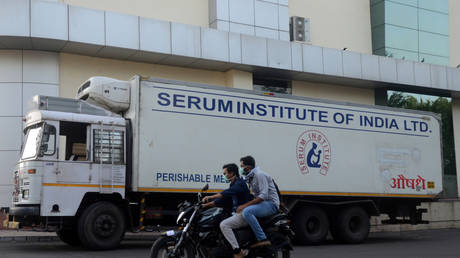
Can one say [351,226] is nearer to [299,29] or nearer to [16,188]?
[16,188]

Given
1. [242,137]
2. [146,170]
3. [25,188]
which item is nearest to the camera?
[25,188]

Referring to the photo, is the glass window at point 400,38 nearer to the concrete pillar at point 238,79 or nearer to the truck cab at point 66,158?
the concrete pillar at point 238,79

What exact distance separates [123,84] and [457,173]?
1954 centimetres

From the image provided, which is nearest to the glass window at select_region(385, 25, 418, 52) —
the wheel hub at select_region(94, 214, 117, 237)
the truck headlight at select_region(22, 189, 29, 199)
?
the wheel hub at select_region(94, 214, 117, 237)

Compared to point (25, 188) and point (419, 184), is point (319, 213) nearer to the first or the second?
point (419, 184)

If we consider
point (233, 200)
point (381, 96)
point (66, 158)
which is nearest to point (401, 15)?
point (381, 96)

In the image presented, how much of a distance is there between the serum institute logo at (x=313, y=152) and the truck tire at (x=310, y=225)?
1.00 meters

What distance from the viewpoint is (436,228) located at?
69.7 ft

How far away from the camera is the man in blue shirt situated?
8500 mm

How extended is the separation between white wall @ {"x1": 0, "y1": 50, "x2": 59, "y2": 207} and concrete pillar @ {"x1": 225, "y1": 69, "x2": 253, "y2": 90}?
6.31m

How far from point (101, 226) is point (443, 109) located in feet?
66.6

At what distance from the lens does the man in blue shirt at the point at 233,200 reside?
8500mm

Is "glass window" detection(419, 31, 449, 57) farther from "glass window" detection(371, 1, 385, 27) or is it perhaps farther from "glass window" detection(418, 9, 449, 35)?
"glass window" detection(371, 1, 385, 27)

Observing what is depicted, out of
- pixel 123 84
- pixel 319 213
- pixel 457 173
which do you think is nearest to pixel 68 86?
pixel 123 84
